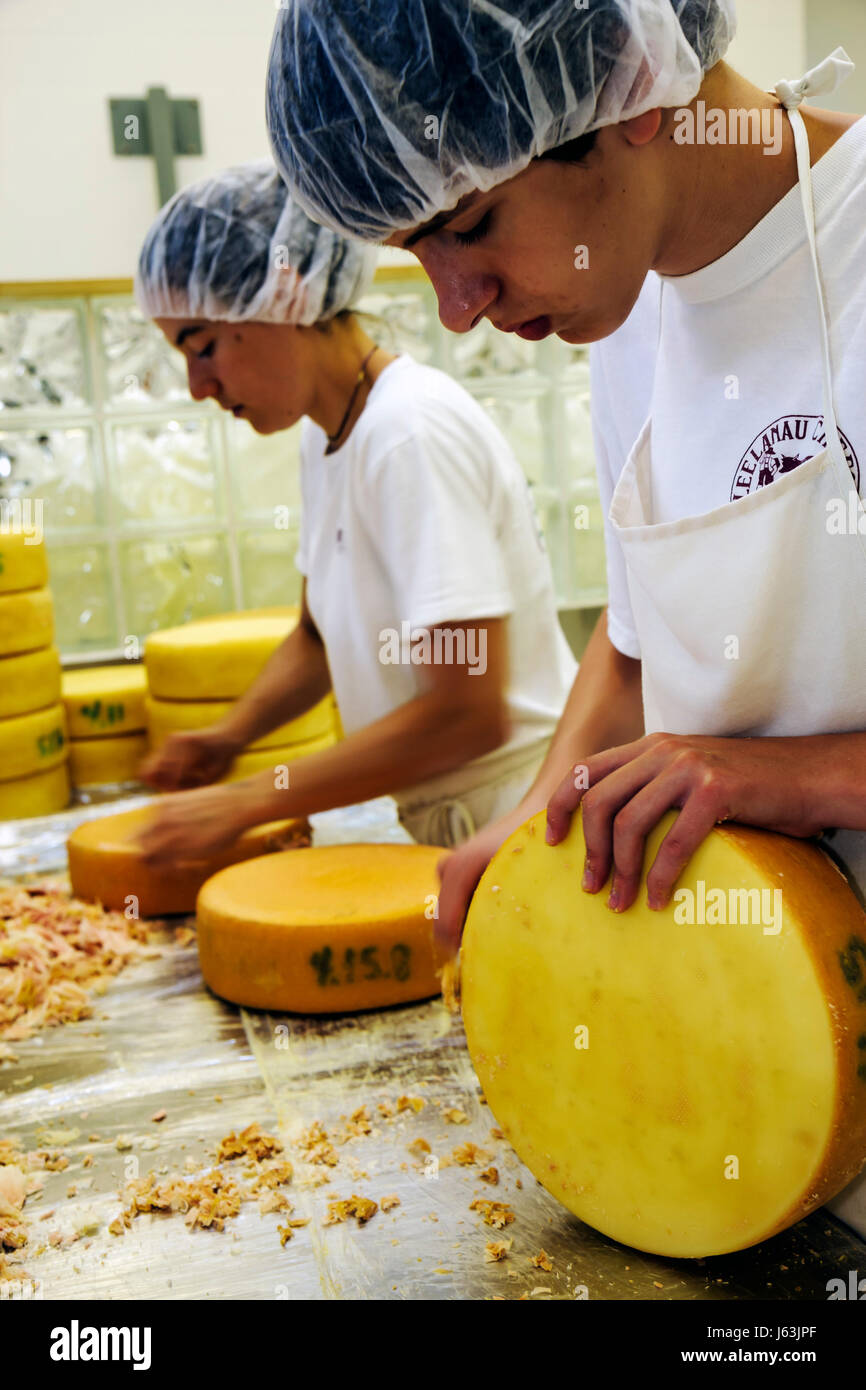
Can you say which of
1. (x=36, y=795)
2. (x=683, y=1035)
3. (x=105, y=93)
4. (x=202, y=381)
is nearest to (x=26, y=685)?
(x=36, y=795)

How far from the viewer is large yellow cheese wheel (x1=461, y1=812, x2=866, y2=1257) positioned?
0.80 m

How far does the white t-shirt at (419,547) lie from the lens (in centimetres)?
171

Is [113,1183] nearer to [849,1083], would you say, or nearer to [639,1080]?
[639,1080]

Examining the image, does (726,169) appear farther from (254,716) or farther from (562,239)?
(254,716)

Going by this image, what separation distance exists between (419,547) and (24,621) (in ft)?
5.80

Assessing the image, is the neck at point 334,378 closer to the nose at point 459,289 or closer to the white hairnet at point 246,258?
the white hairnet at point 246,258

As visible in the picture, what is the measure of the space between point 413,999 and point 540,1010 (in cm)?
57

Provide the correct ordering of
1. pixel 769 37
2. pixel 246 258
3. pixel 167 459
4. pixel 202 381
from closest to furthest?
pixel 246 258 → pixel 202 381 → pixel 769 37 → pixel 167 459

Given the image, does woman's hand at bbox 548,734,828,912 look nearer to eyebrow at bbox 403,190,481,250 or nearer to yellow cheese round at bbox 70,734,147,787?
eyebrow at bbox 403,190,481,250

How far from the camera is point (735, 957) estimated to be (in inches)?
32.3

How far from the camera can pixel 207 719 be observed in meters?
3.04

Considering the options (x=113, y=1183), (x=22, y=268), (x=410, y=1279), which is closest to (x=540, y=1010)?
(x=410, y=1279)

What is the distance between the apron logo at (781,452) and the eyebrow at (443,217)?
27 cm

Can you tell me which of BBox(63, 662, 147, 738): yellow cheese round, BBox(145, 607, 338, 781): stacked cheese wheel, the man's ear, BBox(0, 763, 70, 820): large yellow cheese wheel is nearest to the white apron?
the man's ear
